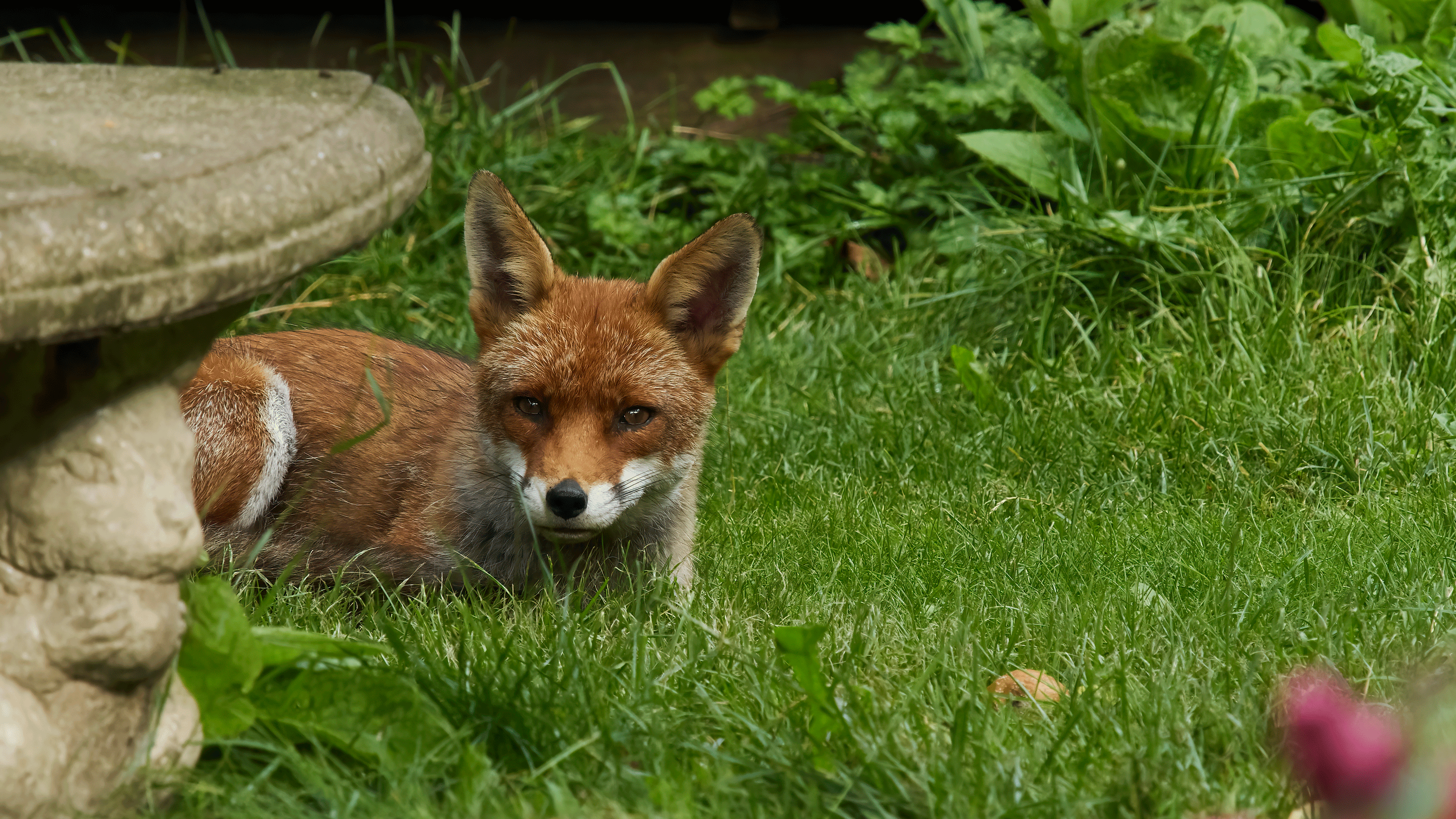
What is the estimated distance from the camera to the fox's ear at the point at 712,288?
3.64 m

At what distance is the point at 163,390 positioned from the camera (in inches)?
85.7

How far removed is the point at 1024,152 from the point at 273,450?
3.80m

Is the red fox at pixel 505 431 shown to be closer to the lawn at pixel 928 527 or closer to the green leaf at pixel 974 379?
the lawn at pixel 928 527

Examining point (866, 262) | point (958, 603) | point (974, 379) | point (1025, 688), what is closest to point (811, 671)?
point (1025, 688)

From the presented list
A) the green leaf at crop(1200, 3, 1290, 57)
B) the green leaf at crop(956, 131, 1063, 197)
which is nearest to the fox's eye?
the green leaf at crop(956, 131, 1063, 197)

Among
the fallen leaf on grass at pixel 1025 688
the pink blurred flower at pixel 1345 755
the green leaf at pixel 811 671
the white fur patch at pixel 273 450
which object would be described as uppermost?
the pink blurred flower at pixel 1345 755

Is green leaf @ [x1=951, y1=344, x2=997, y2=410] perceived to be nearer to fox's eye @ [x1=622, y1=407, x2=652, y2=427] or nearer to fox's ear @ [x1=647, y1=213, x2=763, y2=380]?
fox's ear @ [x1=647, y1=213, x2=763, y2=380]

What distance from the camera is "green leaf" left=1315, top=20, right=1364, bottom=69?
215 inches

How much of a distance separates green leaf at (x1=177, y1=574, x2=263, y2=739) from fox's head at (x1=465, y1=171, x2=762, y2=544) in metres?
1.07

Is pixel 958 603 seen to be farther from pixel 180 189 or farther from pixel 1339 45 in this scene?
pixel 1339 45

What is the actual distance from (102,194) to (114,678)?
80cm

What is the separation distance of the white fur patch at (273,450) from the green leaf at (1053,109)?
3.72 metres

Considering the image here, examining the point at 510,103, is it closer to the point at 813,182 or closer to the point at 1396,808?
the point at 813,182

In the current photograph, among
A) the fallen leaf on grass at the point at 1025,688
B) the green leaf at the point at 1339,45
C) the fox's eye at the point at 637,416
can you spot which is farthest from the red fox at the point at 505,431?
the green leaf at the point at 1339,45
